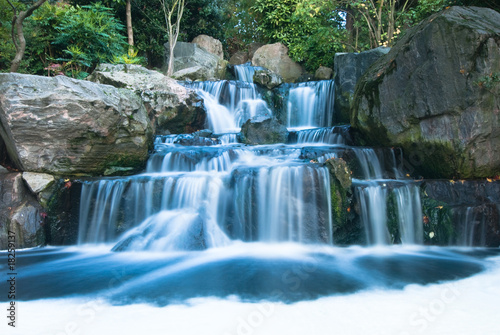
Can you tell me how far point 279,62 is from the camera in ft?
48.9

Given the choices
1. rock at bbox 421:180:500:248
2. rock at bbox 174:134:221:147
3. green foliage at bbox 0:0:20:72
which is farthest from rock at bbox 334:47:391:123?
green foliage at bbox 0:0:20:72

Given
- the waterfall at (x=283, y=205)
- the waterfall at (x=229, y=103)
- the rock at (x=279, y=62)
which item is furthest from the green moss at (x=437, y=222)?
the rock at (x=279, y=62)

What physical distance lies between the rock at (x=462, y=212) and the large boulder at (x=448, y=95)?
49 cm

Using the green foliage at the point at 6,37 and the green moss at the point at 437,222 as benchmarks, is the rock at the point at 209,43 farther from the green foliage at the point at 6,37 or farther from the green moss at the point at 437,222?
the green moss at the point at 437,222

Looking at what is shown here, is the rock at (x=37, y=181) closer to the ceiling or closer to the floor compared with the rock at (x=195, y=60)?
closer to the floor

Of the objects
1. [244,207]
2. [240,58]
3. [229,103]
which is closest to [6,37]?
[229,103]

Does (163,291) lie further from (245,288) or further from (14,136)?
(14,136)

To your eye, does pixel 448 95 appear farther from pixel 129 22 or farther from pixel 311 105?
pixel 129 22

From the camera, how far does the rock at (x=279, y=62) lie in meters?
14.8

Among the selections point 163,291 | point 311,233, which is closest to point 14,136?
point 163,291

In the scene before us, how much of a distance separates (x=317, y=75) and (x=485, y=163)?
7.86 m

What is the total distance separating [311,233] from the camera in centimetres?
558

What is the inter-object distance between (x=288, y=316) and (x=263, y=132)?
237 inches

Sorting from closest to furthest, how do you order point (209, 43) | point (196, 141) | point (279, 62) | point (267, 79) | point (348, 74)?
1. point (196, 141)
2. point (348, 74)
3. point (267, 79)
4. point (279, 62)
5. point (209, 43)
